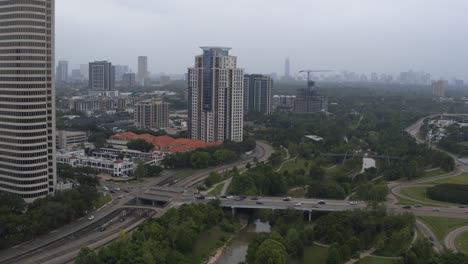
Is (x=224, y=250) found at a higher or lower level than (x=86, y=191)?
lower

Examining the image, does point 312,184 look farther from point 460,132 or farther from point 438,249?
point 460,132

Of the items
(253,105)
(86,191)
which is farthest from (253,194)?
(253,105)

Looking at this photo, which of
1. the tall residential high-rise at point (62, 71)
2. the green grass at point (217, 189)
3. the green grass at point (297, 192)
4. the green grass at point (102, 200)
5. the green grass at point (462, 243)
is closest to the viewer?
the green grass at point (462, 243)

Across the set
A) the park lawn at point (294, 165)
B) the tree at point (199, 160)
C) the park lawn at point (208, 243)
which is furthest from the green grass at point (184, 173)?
the park lawn at point (208, 243)

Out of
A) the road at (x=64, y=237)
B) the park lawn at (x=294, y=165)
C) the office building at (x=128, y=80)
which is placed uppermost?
the office building at (x=128, y=80)

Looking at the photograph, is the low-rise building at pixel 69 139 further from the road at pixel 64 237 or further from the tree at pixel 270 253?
the tree at pixel 270 253

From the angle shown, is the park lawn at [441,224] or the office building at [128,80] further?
the office building at [128,80]
